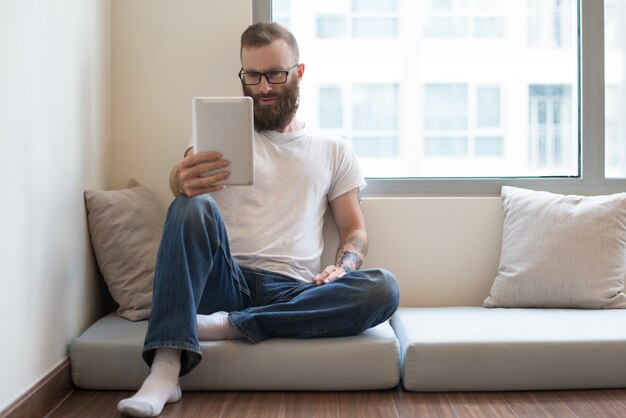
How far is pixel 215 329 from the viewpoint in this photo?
215 cm

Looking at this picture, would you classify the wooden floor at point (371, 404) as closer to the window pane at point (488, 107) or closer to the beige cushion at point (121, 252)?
the beige cushion at point (121, 252)

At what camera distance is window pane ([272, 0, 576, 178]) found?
9.70ft

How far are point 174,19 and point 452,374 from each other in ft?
5.79

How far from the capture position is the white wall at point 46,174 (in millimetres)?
1830

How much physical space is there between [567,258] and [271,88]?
1276 millimetres

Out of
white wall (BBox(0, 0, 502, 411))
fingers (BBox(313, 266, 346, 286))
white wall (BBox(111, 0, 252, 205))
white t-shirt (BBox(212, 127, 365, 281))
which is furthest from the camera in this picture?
white wall (BBox(111, 0, 252, 205))

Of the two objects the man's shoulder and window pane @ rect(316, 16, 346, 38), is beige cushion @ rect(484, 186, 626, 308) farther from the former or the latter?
window pane @ rect(316, 16, 346, 38)

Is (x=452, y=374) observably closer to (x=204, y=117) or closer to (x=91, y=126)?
(x=204, y=117)

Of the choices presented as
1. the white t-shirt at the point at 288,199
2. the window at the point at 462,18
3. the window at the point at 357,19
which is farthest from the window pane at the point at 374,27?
the white t-shirt at the point at 288,199

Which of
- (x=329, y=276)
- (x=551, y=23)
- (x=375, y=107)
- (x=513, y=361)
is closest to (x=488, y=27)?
(x=551, y=23)

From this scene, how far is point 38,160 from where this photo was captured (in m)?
2.03

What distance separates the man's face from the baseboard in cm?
109

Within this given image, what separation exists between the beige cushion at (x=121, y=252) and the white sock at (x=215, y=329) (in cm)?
41

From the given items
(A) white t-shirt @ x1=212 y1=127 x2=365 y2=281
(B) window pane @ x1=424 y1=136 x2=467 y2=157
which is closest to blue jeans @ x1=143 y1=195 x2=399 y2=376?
(A) white t-shirt @ x1=212 y1=127 x2=365 y2=281
